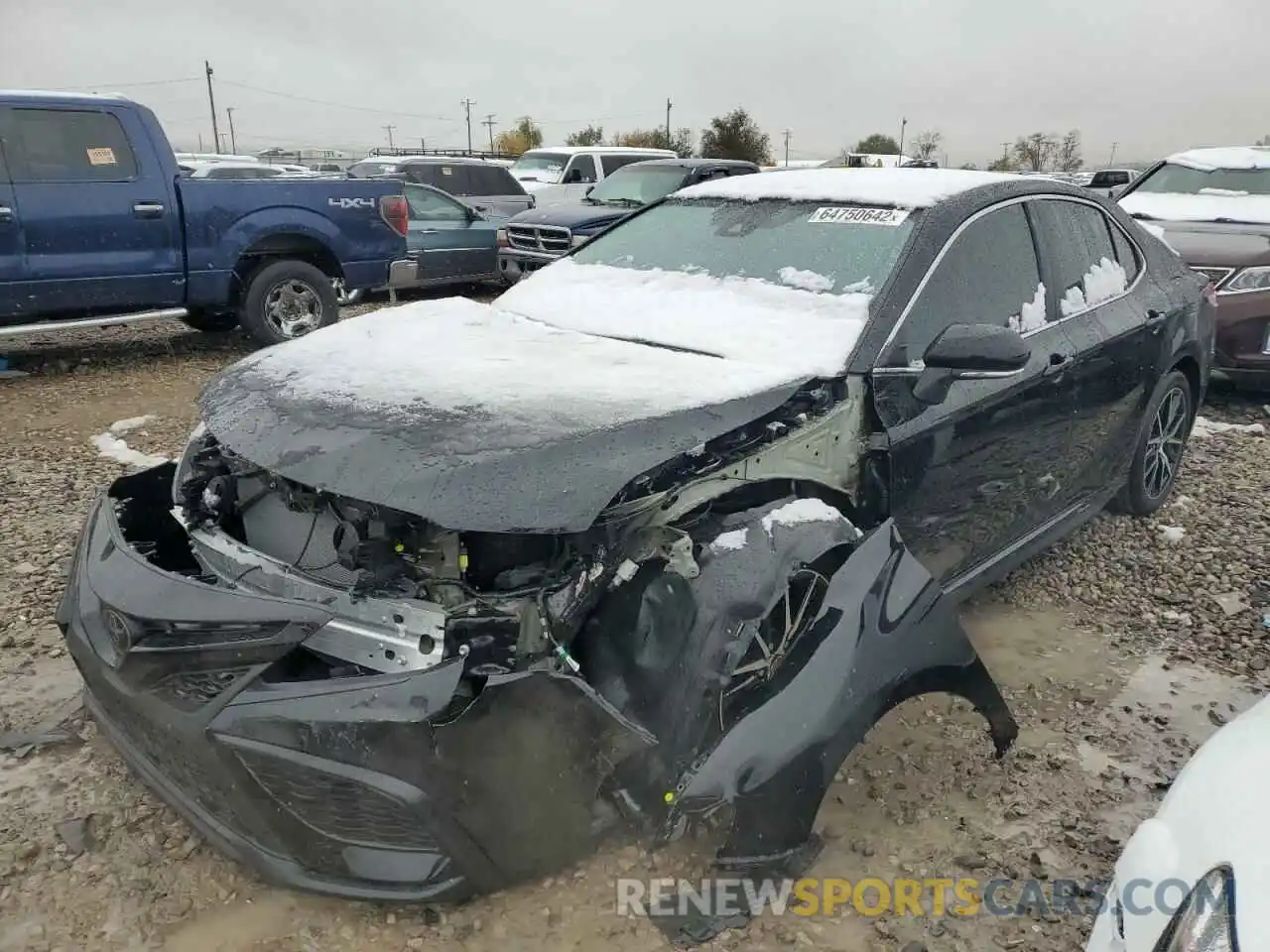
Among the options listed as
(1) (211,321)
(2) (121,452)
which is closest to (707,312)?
(2) (121,452)

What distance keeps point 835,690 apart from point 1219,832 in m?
0.80

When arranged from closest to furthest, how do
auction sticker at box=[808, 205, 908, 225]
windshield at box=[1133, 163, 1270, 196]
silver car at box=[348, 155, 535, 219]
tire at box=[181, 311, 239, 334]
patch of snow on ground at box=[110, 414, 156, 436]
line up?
auction sticker at box=[808, 205, 908, 225] < patch of snow on ground at box=[110, 414, 156, 436] < windshield at box=[1133, 163, 1270, 196] < tire at box=[181, 311, 239, 334] < silver car at box=[348, 155, 535, 219]

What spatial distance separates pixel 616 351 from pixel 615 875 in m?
1.53

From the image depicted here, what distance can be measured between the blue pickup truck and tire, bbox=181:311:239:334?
54 millimetres

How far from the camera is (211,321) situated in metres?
8.66

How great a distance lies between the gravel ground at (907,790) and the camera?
7.38 ft

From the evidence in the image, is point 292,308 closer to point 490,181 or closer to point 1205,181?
point 490,181

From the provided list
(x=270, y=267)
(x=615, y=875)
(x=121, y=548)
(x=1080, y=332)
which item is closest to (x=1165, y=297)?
(x=1080, y=332)

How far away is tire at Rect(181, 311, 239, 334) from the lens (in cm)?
852

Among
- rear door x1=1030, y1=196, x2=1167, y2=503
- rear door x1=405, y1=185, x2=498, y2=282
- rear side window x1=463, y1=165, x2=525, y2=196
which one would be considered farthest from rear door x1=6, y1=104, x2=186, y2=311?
rear side window x1=463, y1=165, x2=525, y2=196

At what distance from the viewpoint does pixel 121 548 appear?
2463 mm

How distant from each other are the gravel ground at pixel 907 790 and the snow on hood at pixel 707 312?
4.07 feet

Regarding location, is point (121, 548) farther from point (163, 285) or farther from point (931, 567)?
point (163, 285)

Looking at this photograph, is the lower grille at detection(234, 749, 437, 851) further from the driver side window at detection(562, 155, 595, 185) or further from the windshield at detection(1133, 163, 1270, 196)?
the driver side window at detection(562, 155, 595, 185)
